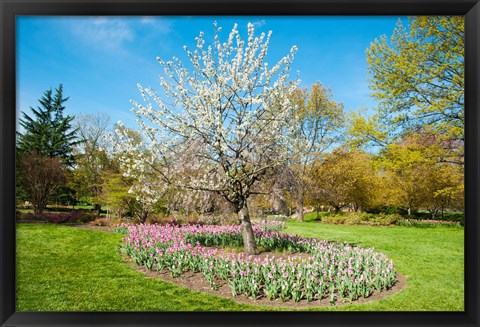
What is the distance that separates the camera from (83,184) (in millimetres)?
4770

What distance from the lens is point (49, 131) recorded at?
11.5 feet

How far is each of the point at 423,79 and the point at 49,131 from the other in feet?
16.4

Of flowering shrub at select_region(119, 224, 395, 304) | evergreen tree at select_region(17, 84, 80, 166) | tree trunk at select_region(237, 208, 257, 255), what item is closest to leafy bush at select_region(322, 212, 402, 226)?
flowering shrub at select_region(119, 224, 395, 304)

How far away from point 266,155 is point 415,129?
2.34 meters

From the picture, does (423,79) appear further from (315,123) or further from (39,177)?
(39,177)

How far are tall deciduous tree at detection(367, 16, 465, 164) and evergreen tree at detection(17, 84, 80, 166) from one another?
3748mm

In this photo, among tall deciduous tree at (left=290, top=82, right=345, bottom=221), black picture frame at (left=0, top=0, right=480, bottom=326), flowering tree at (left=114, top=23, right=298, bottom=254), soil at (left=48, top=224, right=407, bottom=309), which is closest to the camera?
black picture frame at (left=0, top=0, right=480, bottom=326)

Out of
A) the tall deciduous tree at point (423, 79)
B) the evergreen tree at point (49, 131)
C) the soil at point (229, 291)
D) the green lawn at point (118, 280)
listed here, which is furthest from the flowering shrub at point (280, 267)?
the tall deciduous tree at point (423, 79)

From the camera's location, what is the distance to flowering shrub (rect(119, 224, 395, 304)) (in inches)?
99.9

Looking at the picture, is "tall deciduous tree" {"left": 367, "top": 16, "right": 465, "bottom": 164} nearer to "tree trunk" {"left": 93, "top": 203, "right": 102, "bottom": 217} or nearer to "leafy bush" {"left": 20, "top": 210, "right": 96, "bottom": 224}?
"leafy bush" {"left": 20, "top": 210, "right": 96, "bottom": 224}

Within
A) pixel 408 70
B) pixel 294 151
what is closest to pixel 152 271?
pixel 294 151

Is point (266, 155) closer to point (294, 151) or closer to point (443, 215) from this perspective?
point (294, 151)
